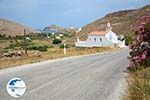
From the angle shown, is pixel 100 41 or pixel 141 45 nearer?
pixel 141 45

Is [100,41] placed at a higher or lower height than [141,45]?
lower

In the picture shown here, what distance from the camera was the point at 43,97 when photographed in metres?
10.6

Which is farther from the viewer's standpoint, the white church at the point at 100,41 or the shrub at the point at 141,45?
the white church at the point at 100,41

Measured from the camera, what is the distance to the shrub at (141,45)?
20.2 m

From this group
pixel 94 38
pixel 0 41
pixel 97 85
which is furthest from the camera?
pixel 94 38

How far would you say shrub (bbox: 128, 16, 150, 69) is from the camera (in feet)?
66.3

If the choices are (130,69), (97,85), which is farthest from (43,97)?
A: (130,69)

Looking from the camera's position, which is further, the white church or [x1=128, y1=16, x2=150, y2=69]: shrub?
the white church

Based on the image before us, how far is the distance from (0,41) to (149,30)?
66.4 m

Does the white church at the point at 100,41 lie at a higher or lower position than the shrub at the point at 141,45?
lower

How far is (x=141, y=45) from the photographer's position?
21.1 meters

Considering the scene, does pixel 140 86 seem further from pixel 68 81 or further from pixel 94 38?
pixel 94 38

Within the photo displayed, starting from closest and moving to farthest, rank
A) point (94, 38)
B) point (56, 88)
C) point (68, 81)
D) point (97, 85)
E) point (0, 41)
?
point (56, 88) → point (97, 85) → point (68, 81) → point (0, 41) → point (94, 38)

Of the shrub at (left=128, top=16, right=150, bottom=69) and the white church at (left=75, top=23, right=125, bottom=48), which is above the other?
the shrub at (left=128, top=16, right=150, bottom=69)
